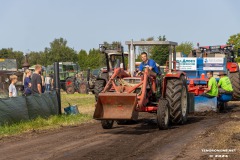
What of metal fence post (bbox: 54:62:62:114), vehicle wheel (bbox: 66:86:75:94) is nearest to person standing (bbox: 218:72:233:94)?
metal fence post (bbox: 54:62:62:114)

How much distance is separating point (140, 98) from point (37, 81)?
4838 mm

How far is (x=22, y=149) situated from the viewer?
368 inches

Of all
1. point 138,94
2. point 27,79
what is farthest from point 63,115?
point 138,94

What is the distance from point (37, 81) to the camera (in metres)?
15.1

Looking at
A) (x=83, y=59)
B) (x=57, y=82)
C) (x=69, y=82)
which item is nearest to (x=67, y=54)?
(x=83, y=59)

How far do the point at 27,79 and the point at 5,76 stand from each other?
14.5 m

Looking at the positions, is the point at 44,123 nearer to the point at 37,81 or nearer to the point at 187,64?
the point at 37,81

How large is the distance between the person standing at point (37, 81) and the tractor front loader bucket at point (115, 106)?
4.14 m

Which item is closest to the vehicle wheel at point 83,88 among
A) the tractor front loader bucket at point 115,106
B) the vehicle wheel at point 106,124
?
the vehicle wheel at point 106,124

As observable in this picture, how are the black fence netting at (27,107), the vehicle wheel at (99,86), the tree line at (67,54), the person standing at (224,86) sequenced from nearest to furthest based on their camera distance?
the black fence netting at (27,107)
the vehicle wheel at (99,86)
the person standing at (224,86)
the tree line at (67,54)

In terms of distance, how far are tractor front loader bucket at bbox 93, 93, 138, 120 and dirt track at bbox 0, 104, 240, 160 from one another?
431 millimetres

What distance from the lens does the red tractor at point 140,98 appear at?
36.8 feet

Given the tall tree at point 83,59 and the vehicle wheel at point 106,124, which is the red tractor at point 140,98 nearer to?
the vehicle wheel at point 106,124

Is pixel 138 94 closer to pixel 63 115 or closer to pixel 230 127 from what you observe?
pixel 230 127
